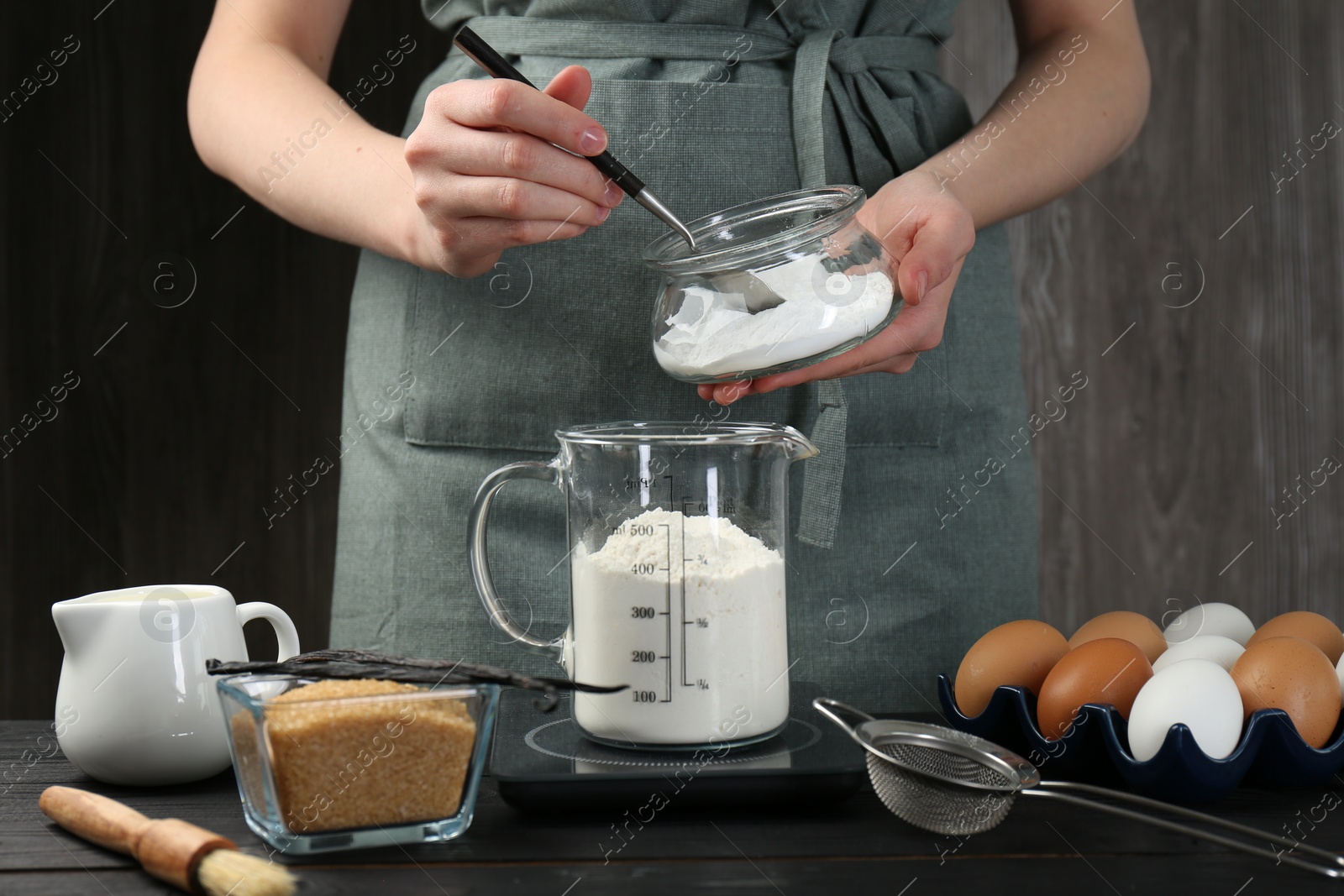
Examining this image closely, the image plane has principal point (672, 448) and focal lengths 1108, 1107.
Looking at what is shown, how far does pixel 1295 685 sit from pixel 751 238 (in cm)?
42

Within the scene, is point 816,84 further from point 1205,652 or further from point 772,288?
point 1205,652

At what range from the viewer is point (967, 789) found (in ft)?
1.81

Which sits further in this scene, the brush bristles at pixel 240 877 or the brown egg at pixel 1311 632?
the brown egg at pixel 1311 632

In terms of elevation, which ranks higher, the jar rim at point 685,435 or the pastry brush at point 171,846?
the jar rim at point 685,435

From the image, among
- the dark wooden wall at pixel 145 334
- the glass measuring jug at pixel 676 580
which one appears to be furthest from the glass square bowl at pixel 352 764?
the dark wooden wall at pixel 145 334

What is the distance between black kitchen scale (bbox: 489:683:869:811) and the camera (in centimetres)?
57

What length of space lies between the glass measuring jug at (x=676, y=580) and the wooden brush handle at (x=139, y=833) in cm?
22

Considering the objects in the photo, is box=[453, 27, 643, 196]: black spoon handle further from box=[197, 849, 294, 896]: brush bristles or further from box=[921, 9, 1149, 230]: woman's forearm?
box=[197, 849, 294, 896]: brush bristles

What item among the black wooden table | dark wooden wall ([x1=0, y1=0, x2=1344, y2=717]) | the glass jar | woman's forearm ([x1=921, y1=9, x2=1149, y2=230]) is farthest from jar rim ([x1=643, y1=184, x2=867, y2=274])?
dark wooden wall ([x1=0, y1=0, x2=1344, y2=717])

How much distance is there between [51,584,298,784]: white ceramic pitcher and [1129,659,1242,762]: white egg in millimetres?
524

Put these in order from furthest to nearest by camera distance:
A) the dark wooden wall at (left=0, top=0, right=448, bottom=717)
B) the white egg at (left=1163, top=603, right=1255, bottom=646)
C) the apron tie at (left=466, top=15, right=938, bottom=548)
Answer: the dark wooden wall at (left=0, top=0, right=448, bottom=717) → the apron tie at (left=466, top=15, right=938, bottom=548) → the white egg at (left=1163, top=603, right=1255, bottom=646)

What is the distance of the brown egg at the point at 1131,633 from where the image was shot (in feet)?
2.51

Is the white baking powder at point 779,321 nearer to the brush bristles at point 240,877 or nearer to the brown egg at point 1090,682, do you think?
the brown egg at point 1090,682

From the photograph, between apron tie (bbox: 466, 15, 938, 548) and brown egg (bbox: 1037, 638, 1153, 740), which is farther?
apron tie (bbox: 466, 15, 938, 548)
